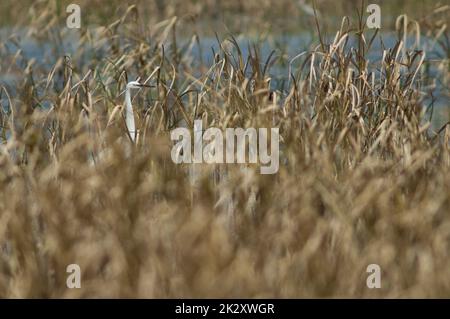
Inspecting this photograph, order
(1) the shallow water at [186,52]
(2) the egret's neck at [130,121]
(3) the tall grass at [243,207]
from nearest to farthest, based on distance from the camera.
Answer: (3) the tall grass at [243,207] → (2) the egret's neck at [130,121] → (1) the shallow water at [186,52]

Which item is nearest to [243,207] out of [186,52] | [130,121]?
[130,121]

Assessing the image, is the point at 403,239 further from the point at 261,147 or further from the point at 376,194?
the point at 261,147

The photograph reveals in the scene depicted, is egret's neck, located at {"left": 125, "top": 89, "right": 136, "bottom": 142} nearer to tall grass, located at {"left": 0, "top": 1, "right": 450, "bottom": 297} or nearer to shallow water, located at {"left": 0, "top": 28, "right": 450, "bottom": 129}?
tall grass, located at {"left": 0, "top": 1, "right": 450, "bottom": 297}

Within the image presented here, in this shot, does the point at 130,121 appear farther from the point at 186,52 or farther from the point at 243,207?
the point at 186,52

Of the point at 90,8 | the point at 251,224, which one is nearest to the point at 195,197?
the point at 251,224

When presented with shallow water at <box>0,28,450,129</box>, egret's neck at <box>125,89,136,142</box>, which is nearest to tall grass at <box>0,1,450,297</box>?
egret's neck at <box>125,89,136,142</box>

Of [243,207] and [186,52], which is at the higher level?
[186,52]

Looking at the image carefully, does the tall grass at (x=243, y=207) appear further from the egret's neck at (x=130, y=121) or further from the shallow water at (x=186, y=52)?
the shallow water at (x=186, y=52)

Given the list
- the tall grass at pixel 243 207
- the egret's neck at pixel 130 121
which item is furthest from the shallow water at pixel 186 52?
the egret's neck at pixel 130 121

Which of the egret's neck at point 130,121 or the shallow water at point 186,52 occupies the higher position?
the shallow water at point 186,52

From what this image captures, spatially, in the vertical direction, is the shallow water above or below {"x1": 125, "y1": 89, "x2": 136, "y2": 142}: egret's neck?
above

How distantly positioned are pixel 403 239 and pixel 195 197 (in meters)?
1.13

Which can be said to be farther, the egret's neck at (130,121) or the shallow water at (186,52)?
the shallow water at (186,52)

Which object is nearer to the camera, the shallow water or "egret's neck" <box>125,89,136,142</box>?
"egret's neck" <box>125,89,136,142</box>
